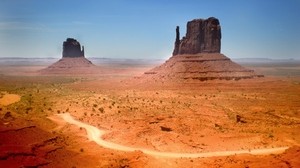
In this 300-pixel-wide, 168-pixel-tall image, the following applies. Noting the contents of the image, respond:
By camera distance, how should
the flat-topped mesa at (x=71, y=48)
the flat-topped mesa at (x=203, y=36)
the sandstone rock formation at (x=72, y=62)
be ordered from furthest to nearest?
the flat-topped mesa at (x=71, y=48), the sandstone rock formation at (x=72, y=62), the flat-topped mesa at (x=203, y=36)

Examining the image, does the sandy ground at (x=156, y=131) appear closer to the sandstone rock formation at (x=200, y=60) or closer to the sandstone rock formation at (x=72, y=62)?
the sandstone rock formation at (x=200, y=60)

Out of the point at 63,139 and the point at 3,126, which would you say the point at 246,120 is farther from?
the point at 3,126

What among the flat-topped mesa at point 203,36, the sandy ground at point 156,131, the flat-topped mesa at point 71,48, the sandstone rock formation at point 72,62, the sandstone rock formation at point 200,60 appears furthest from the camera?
the flat-topped mesa at point 71,48

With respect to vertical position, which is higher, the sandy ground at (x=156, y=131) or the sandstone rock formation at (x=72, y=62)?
the sandstone rock formation at (x=72, y=62)

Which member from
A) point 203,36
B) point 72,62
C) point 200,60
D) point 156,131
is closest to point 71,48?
point 72,62

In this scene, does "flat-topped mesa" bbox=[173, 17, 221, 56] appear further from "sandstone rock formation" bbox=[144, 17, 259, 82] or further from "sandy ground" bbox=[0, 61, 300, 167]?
"sandy ground" bbox=[0, 61, 300, 167]

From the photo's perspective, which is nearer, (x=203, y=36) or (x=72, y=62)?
(x=203, y=36)

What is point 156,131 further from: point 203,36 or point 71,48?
point 71,48

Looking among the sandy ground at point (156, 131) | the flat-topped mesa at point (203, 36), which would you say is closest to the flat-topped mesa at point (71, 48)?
the flat-topped mesa at point (203, 36)
